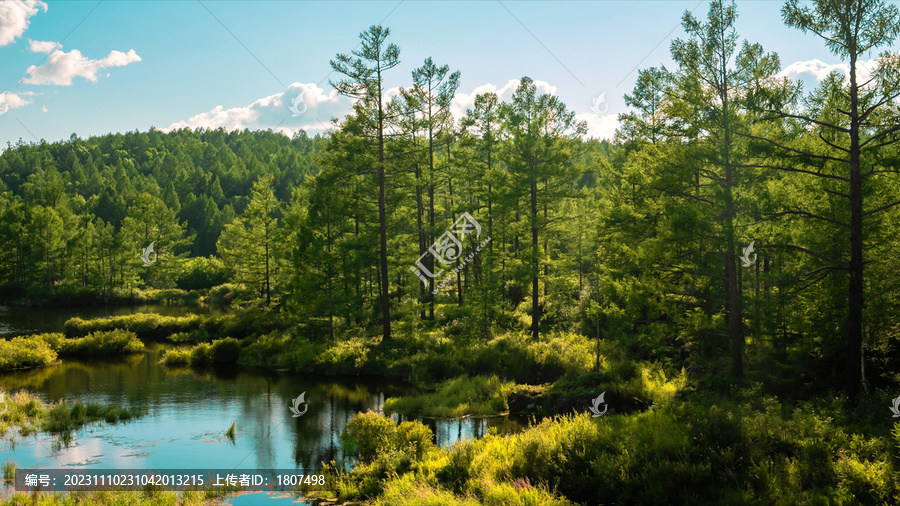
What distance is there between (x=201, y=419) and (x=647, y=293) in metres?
17.0

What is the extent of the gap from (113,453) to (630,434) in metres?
13.8

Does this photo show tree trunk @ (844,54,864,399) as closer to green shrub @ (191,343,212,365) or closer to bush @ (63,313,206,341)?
green shrub @ (191,343,212,365)

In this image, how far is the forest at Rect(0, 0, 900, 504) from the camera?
1072 cm

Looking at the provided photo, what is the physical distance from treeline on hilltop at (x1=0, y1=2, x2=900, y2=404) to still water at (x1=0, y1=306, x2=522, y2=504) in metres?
6.20

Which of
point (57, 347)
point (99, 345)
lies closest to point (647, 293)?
point (99, 345)

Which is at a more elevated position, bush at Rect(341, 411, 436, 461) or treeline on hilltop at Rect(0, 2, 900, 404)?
treeline on hilltop at Rect(0, 2, 900, 404)

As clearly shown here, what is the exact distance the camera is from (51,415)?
17516 mm

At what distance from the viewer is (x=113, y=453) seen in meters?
14.5

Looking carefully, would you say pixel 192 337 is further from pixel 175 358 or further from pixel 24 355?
pixel 24 355

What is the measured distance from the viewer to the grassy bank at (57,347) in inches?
1044

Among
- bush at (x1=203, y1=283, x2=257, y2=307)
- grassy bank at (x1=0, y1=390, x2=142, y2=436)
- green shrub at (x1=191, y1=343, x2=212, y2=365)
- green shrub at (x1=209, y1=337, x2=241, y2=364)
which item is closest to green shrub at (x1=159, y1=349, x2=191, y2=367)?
green shrub at (x1=191, y1=343, x2=212, y2=365)

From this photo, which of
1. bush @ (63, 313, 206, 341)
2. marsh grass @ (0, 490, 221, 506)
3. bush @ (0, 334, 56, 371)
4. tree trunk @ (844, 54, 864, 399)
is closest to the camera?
marsh grass @ (0, 490, 221, 506)

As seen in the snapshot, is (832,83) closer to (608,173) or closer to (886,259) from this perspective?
(886,259)

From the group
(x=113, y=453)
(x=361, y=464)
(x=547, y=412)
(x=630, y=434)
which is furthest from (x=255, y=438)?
(x=630, y=434)
